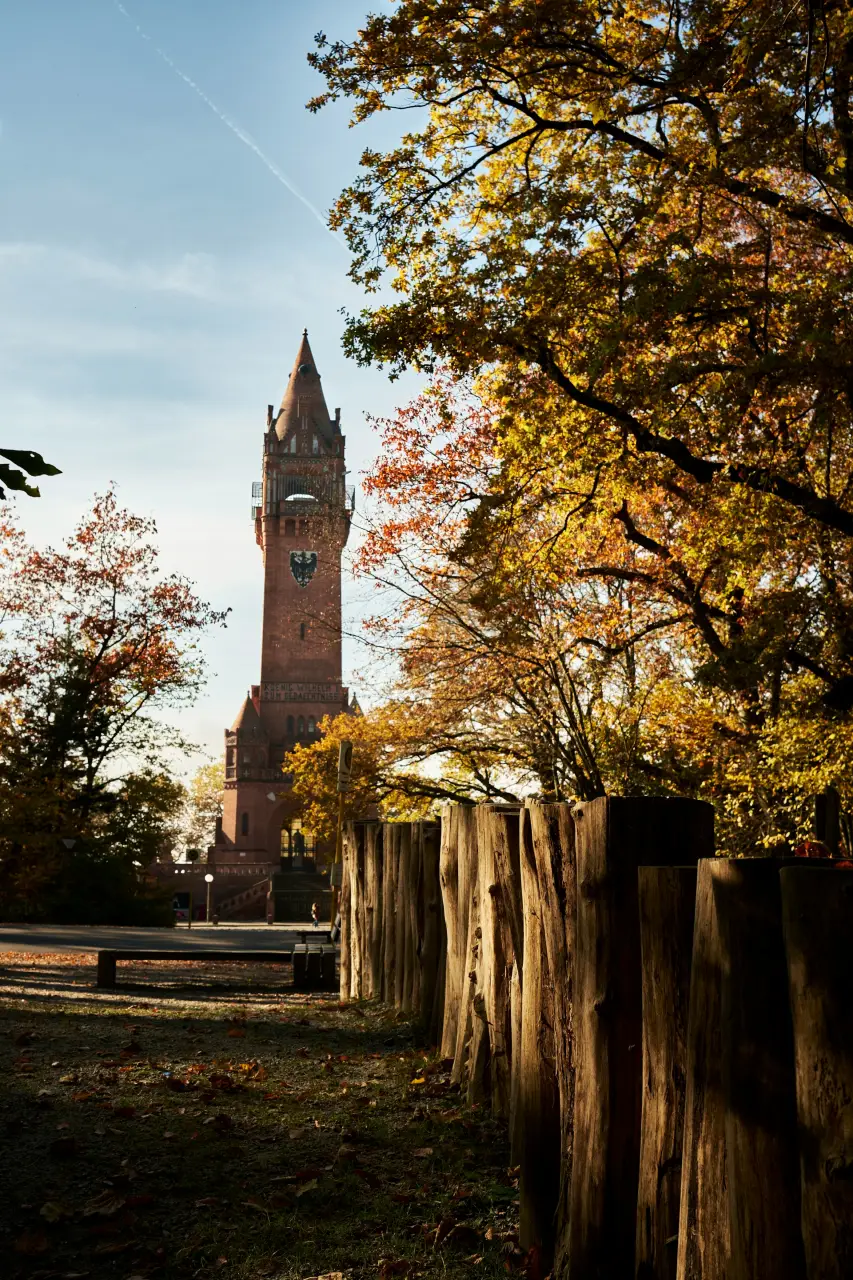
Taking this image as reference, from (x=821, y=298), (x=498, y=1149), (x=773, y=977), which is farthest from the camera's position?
(x=821, y=298)

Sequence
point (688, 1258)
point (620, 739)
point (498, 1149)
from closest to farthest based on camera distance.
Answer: point (688, 1258) → point (498, 1149) → point (620, 739)

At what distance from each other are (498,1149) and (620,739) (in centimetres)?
1486

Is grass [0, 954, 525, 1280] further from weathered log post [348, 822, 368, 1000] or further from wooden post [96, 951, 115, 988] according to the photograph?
wooden post [96, 951, 115, 988]

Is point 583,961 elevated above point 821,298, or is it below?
below

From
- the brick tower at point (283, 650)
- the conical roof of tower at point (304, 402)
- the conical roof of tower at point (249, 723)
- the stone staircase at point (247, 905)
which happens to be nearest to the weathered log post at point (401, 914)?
the stone staircase at point (247, 905)

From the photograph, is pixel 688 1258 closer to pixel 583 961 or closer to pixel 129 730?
pixel 583 961

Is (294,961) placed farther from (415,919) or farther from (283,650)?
(283,650)

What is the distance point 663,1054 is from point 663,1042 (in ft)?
0.10

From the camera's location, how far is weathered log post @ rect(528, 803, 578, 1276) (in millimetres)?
3891

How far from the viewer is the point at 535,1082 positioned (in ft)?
14.1

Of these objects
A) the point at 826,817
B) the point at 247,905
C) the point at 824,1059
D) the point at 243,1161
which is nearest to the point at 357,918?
the point at 243,1161

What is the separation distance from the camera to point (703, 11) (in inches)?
455

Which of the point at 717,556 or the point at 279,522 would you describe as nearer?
the point at 717,556

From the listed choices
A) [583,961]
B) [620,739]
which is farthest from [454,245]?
[583,961]
